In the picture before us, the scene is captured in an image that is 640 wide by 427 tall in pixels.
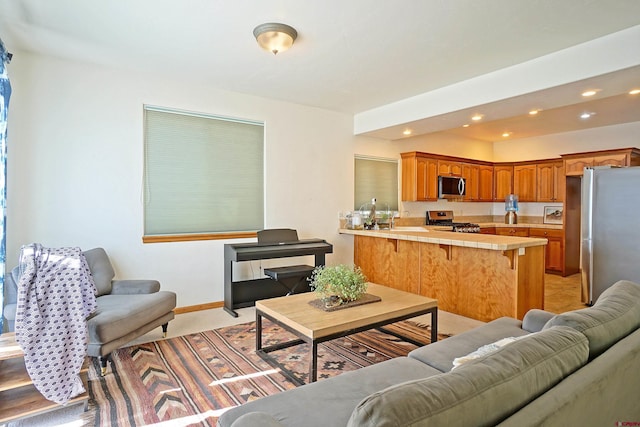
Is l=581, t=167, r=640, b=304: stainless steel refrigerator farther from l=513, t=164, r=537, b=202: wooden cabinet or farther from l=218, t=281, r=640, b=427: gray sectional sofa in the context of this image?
l=513, t=164, r=537, b=202: wooden cabinet

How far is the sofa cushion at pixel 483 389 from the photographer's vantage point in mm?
771

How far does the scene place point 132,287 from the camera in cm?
322

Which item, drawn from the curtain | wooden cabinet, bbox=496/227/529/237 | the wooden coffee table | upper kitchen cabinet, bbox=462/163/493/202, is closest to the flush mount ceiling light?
the curtain

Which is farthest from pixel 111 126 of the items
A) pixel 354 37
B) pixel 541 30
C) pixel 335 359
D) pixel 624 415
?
pixel 624 415

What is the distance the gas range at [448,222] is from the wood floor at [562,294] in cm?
148

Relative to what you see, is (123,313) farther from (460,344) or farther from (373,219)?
(373,219)

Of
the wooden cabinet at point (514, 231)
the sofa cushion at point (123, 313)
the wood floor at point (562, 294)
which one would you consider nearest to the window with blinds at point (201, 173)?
the sofa cushion at point (123, 313)

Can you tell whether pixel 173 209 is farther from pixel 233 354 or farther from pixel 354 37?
pixel 354 37

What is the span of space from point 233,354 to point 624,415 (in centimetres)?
252

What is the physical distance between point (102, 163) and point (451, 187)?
221 inches

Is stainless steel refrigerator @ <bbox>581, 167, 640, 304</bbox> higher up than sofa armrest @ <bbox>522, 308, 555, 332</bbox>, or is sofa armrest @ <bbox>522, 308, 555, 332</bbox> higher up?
stainless steel refrigerator @ <bbox>581, 167, 640, 304</bbox>

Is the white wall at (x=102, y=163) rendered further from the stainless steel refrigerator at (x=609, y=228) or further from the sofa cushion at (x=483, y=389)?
the stainless steel refrigerator at (x=609, y=228)

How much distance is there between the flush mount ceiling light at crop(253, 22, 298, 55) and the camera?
2688 mm

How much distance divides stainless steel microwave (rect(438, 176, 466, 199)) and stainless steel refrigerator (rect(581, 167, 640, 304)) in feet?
7.56
